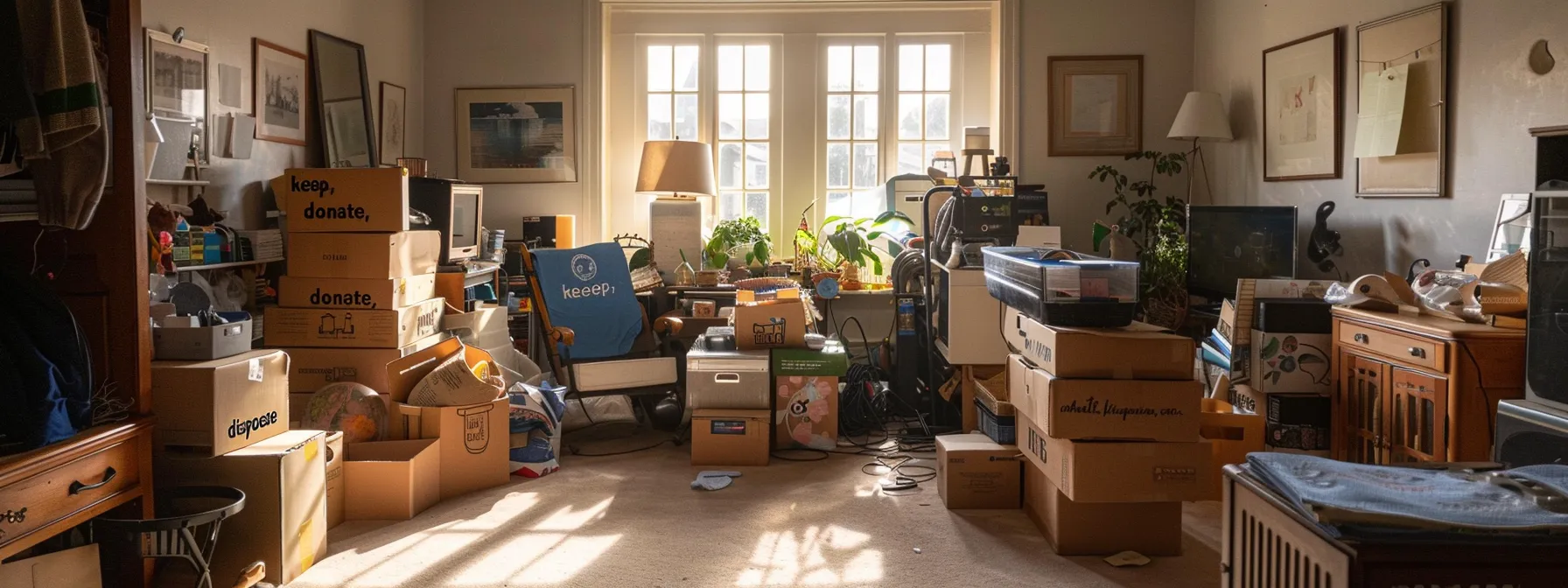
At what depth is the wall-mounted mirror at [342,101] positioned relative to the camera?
16.4 ft

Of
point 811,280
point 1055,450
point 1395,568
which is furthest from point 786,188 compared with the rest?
point 1395,568

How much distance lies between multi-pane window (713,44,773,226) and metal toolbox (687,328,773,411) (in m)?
1.91

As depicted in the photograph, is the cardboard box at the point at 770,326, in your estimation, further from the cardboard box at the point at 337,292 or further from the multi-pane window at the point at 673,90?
the multi-pane window at the point at 673,90

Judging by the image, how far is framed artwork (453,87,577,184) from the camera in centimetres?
611

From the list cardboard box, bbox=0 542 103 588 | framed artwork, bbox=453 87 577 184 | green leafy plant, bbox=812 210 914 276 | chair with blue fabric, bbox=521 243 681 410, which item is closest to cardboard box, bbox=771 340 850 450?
chair with blue fabric, bbox=521 243 681 410

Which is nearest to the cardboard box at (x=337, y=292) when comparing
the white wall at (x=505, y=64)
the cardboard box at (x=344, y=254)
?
the cardboard box at (x=344, y=254)

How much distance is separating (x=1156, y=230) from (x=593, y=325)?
3019 millimetres

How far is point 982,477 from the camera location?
12.7 feet

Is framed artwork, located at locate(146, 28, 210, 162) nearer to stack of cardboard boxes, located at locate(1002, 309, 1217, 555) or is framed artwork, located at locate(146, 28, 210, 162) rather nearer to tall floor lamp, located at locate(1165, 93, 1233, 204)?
stack of cardboard boxes, located at locate(1002, 309, 1217, 555)

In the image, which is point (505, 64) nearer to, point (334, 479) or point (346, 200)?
point (346, 200)

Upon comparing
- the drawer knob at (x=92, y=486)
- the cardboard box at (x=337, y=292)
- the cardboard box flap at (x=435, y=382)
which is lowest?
the drawer knob at (x=92, y=486)

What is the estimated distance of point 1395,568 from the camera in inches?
47.3

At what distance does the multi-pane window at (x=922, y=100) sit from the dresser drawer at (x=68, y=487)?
4.42 m

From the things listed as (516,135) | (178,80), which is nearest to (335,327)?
(178,80)
